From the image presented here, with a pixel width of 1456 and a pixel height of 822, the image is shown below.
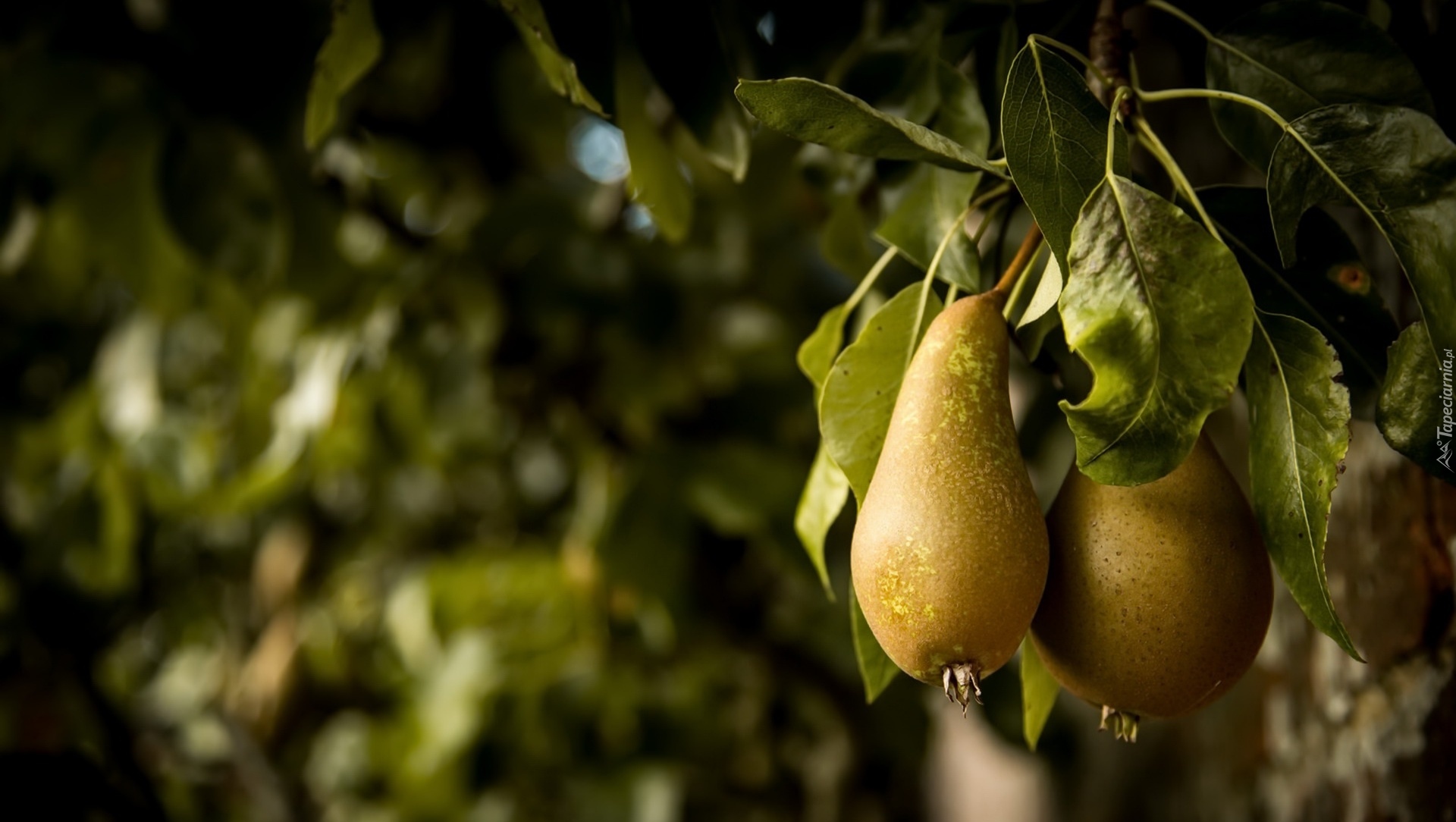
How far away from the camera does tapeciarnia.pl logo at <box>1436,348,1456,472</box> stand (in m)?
0.30

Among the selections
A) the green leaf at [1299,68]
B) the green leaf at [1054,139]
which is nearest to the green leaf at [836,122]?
the green leaf at [1054,139]

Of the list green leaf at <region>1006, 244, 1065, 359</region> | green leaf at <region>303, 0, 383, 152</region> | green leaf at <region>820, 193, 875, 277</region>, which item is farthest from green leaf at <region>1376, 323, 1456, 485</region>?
green leaf at <region>303, 0, 383, 152</region>

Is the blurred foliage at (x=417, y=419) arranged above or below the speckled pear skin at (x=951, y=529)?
below

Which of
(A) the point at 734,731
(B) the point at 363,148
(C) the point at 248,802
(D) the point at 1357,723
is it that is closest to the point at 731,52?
(D) the point at 1357,723

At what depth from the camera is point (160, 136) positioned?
82 cm

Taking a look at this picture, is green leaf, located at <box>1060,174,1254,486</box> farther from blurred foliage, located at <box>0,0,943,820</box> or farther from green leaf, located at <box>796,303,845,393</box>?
blurred foliage, located at <box>0,0,943,820</box>

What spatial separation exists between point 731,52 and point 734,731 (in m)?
1.05

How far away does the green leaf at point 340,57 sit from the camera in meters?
0.43

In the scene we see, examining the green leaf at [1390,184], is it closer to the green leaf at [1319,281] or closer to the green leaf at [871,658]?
the green leaf at [1319,281]

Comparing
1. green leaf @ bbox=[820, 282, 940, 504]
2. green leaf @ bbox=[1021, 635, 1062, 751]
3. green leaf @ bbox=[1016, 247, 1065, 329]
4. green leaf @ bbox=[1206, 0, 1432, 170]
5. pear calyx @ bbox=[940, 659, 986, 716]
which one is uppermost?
green leaf @ bbox=[1206, 0, 1432, 170]

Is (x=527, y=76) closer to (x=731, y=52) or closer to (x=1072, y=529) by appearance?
(x=731, y=52)

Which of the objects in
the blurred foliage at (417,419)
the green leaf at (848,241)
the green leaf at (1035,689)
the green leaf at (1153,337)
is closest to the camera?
the green leaf at (1153,337)

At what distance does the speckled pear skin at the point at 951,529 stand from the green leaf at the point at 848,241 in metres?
0.19

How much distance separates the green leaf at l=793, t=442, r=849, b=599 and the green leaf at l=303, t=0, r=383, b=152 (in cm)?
28
